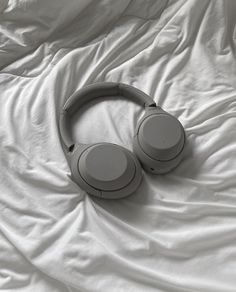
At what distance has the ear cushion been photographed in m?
0.77

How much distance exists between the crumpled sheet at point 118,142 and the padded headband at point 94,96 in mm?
20

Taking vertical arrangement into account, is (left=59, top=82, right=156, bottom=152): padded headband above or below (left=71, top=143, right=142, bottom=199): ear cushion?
above

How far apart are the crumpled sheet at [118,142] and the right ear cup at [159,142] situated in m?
0.04

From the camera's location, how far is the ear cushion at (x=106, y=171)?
2.52 feet

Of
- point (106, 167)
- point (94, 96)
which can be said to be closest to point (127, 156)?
point (106, 167)

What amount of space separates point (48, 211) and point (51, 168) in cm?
9

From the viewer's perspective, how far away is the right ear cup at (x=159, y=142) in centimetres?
79

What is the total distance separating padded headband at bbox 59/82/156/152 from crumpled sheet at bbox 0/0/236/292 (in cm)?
2

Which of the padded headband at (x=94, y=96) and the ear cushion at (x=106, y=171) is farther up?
the padded headband at (x=94, y=96)

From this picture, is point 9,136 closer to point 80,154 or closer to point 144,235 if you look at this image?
point 80,154

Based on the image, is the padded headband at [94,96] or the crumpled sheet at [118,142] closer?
the crumpled sheet at [118,142]

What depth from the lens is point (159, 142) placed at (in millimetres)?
795

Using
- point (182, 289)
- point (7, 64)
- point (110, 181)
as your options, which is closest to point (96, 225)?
point (110, 181)

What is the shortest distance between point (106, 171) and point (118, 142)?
106 millimetres
